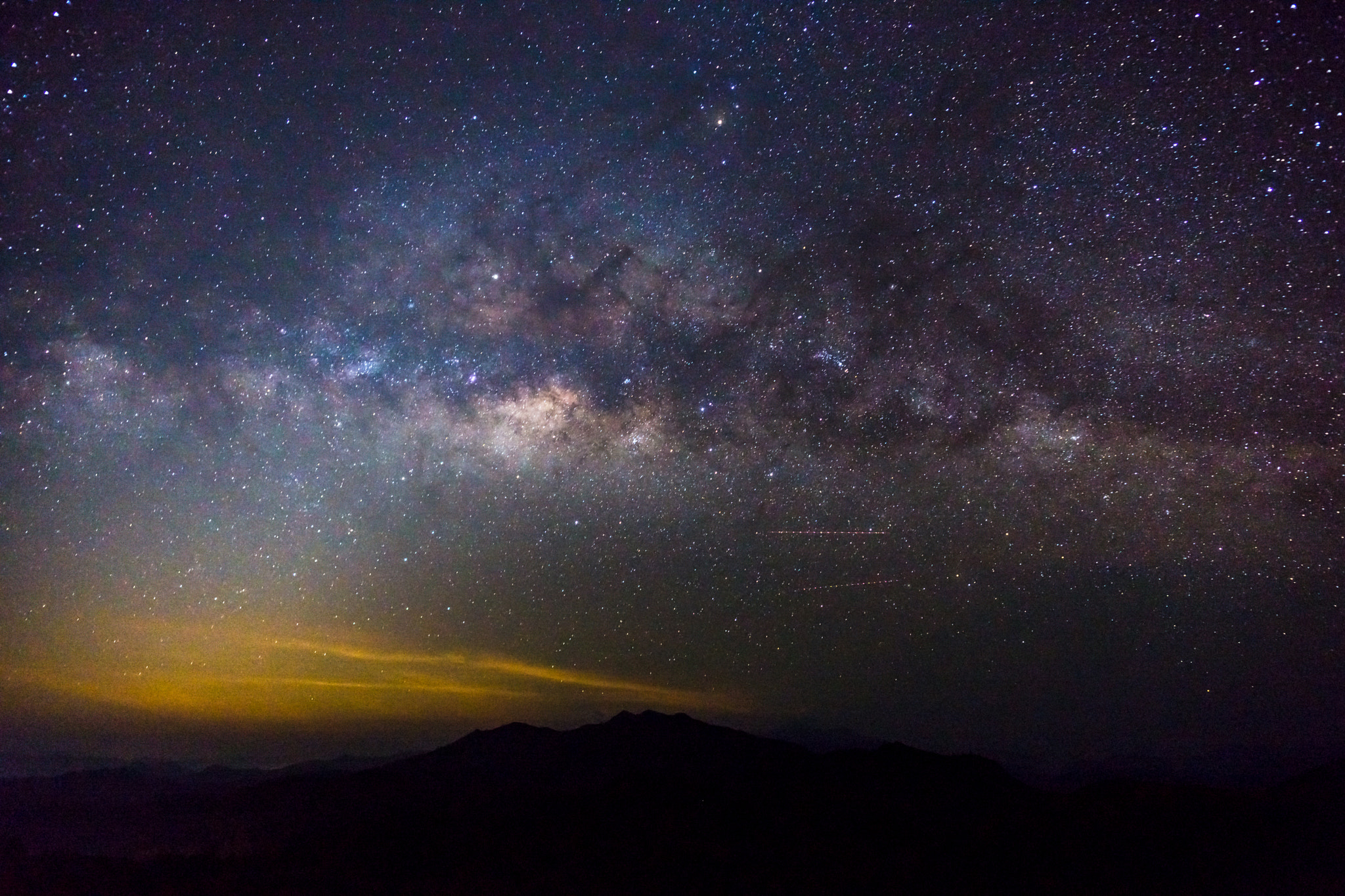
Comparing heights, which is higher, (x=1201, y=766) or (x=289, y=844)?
(x=289, y=844)

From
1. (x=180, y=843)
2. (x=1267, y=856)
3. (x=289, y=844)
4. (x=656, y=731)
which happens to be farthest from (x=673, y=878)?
(x=656, y=731)

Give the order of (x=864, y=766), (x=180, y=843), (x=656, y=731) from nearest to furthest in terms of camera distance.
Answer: (x=180, y=843) < (x=864, y=766) < (x=656, y=731)

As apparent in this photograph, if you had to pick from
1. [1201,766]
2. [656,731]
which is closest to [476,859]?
[656,731]

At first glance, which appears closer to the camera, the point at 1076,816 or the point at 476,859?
the point at 476,859

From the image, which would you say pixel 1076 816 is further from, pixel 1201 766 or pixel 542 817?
pixel 1201 766

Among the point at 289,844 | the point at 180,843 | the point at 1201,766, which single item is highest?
the point at 289,844

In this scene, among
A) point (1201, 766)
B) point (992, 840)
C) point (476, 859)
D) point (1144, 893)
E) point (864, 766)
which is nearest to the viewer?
point (1144, 893)
